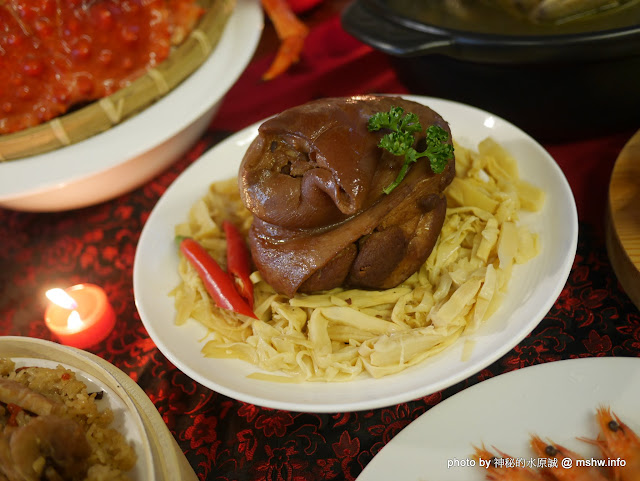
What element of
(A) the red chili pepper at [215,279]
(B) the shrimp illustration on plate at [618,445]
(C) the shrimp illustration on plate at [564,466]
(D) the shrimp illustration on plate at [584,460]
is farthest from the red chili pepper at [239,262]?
(B) the shrimp illustration on plate at [618,445]

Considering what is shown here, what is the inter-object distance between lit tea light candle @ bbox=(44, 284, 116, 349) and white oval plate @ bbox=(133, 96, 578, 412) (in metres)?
0.32

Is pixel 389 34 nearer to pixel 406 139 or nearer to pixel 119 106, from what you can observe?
pixel 406 139

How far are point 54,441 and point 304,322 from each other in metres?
1.09

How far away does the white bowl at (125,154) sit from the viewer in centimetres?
303

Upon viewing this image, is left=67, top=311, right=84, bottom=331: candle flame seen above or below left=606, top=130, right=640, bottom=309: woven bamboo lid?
above

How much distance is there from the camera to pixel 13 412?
5.62 ft

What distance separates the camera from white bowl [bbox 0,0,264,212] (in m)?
3.03

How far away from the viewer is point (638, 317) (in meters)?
2.27

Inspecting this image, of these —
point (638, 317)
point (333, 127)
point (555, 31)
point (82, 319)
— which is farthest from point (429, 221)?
point (82, 319)

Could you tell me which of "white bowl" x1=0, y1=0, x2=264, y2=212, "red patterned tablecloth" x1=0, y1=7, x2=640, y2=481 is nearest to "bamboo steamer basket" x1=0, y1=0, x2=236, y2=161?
"white bowl" x1=0, y1=0, x2=264, y2=212

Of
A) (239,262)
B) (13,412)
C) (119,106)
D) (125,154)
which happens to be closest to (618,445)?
(239,262)

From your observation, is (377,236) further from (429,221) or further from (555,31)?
(555,31)

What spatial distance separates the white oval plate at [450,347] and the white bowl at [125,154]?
1.12 feet

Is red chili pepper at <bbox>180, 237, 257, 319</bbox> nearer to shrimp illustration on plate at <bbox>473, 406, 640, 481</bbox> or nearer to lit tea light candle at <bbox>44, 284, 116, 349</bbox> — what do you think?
lit tea light candle at <bbox>44, 284, 116, 349</bbox>
